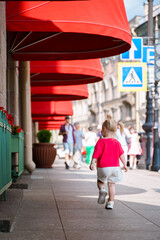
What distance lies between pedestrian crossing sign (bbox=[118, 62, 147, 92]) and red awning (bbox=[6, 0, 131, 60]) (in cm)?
535

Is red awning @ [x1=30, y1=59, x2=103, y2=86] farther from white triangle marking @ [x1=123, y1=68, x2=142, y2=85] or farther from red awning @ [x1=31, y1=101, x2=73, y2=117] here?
red awning @ [x1=31, y1=101, x2=73, y2=117]

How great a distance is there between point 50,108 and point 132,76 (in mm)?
14536

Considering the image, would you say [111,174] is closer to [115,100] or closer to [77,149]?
[77,149]

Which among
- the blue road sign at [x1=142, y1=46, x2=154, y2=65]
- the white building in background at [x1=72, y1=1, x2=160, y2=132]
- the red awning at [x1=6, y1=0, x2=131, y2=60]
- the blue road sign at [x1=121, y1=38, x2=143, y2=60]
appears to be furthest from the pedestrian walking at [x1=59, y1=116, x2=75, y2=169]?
the white building in background at [x1=72, y1=1, x2=160, y2=132]

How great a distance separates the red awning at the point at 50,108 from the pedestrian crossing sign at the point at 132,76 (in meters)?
12.7

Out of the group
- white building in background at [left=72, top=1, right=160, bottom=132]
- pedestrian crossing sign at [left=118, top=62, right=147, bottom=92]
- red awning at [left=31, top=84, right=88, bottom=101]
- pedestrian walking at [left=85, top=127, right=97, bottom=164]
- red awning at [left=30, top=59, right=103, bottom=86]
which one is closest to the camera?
red awning at [left=30, top=59, right=103, bottom=86]

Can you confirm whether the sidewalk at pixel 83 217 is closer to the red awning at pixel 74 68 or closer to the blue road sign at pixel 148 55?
the red awning at pixel 74 68

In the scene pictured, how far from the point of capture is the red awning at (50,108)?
30.5 metres

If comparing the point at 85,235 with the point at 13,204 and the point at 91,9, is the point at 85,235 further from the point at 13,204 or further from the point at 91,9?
the point at 91,9

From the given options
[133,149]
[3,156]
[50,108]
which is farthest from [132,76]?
[50,108]

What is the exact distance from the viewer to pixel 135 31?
4759 cm

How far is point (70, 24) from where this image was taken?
388 inches

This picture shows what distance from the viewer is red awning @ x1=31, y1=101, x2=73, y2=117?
3052 centimetres

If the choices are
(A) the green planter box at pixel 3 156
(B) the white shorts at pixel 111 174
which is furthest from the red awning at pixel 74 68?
(A) the green planter box at pixel 3 156
